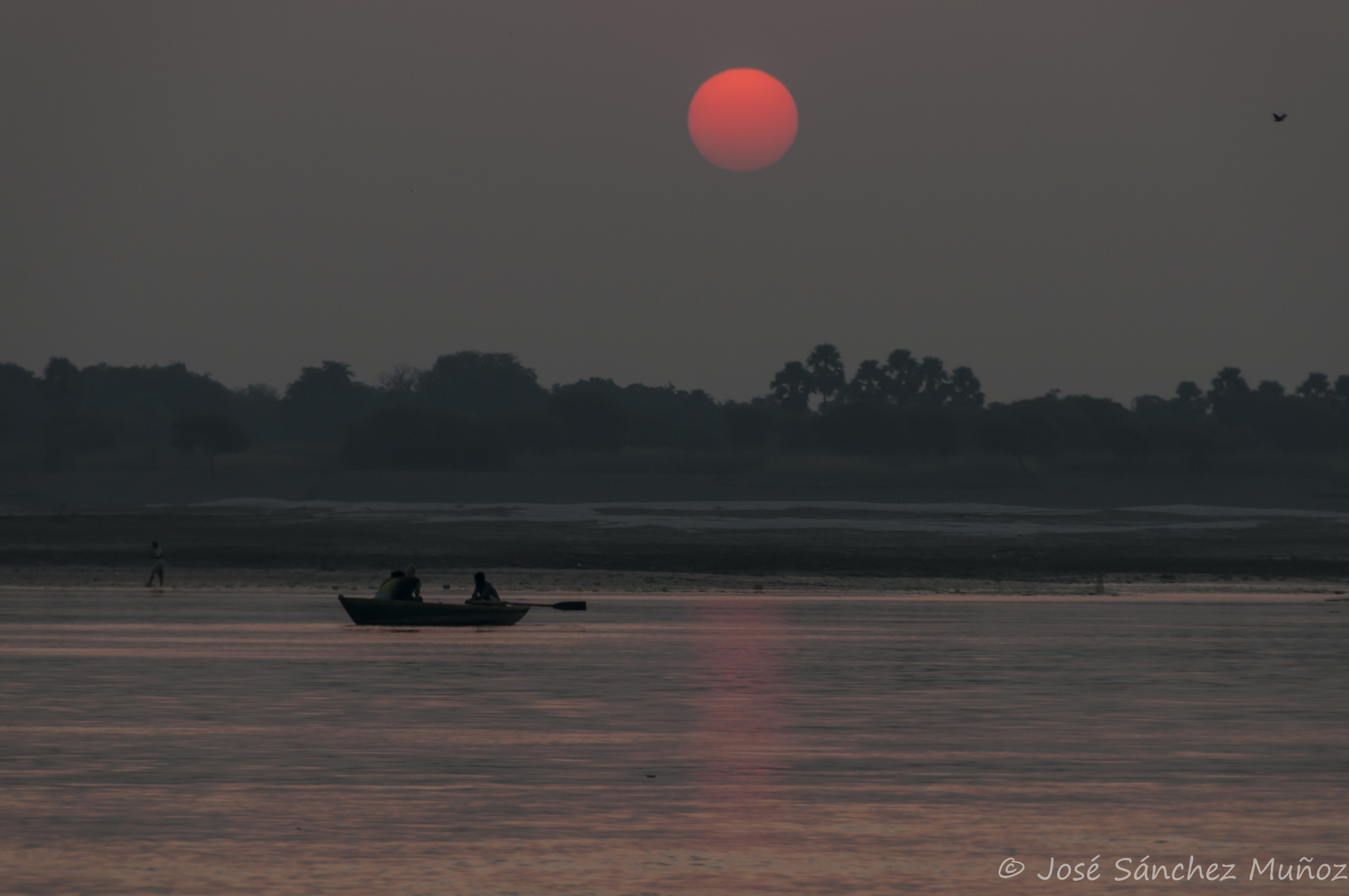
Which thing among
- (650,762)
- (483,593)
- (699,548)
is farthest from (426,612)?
(699,548)

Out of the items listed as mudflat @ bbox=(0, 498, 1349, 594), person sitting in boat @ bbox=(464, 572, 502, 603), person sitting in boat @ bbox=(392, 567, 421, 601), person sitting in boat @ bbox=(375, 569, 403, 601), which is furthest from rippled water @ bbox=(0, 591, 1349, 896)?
mudflat @ bbox=(0, 498, 1349, 594)

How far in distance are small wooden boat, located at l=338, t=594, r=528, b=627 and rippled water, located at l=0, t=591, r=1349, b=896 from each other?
4.34 m

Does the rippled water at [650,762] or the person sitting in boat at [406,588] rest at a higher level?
the person sitting in boat at [406,588]

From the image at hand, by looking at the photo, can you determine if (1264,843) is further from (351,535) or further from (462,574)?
(351,535)

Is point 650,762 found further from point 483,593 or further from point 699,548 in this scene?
point 699,548

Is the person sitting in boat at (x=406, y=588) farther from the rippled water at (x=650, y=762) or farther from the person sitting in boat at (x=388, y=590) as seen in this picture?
the rippled water at (x=650, y=762)

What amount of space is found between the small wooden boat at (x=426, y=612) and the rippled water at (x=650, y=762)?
434 centimetres

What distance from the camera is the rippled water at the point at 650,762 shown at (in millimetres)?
17328

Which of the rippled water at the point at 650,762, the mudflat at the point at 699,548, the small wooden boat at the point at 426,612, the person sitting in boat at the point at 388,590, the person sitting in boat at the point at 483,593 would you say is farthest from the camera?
the mudflat at the point at 699,548

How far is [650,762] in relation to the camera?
24.2 meters

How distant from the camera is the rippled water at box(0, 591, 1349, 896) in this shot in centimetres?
1733

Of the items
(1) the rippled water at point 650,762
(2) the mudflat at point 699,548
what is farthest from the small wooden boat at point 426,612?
(2) the mudflat at point 699,548

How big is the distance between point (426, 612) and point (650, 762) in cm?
2738

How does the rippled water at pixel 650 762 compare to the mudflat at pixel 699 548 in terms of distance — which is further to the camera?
the mudflat at pixel 699 548
